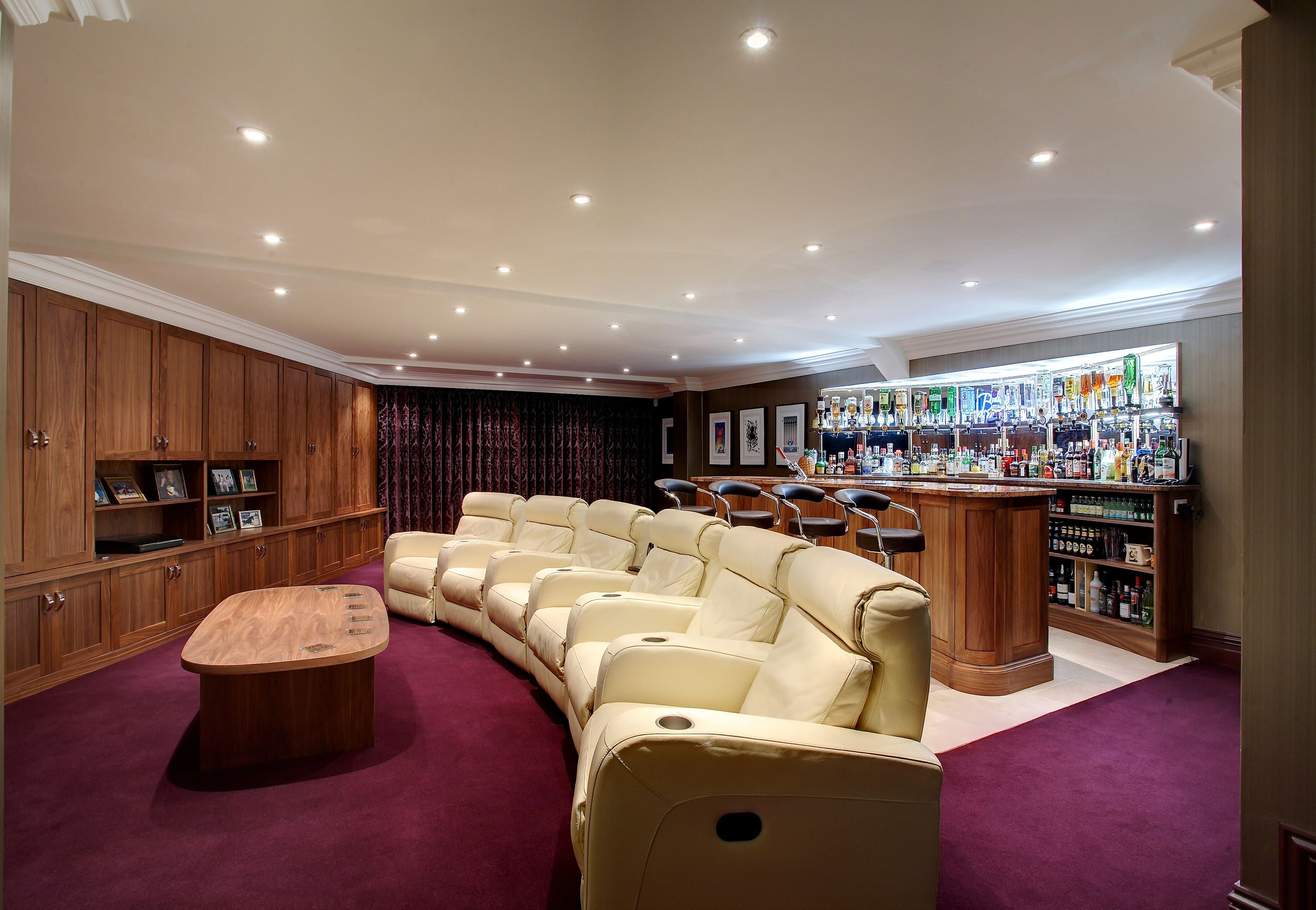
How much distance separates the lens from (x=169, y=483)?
5.02m

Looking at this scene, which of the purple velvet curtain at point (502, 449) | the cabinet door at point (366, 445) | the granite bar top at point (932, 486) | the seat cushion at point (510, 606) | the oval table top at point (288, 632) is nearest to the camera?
the oval table top at point (288, 632)

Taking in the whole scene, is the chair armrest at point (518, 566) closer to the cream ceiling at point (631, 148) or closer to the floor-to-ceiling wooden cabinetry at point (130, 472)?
the cream ceiling at point (631, 148)

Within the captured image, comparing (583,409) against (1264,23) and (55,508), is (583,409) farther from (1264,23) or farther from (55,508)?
(1264,23)

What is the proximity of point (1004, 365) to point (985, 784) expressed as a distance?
422cm

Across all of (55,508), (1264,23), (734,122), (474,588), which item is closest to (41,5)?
(734,122)

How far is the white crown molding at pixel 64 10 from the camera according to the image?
53.6 inches

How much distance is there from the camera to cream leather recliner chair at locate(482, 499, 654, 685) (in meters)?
4.02

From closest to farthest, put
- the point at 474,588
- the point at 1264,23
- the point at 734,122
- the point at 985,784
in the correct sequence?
the point at 1264,23
the point at 734,122
the point at 985,784
the point at 474,588

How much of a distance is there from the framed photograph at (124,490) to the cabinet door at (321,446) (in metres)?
2.11

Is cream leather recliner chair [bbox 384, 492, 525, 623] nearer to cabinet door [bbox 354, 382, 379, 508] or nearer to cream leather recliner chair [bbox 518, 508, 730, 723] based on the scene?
cream leather recliner chair [bbox 518, 508, 730, 723]

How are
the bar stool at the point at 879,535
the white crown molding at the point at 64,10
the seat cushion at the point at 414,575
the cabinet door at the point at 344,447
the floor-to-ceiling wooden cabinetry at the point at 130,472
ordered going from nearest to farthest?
the white crown molding at the point at 64,10 → the bar stool at the point at 879,535 → the floor-to-ceiling wooden cabinetry at the point at 130,472 → the seat cushion at the point at 414,575 → the cabinet door at the point at 344,447

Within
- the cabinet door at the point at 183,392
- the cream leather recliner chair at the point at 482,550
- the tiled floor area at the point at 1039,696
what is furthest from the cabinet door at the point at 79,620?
the tiled floor area at the point at 1039,696

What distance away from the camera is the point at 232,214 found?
3.16 meters

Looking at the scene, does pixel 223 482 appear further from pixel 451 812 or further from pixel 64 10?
pixel 64 10
